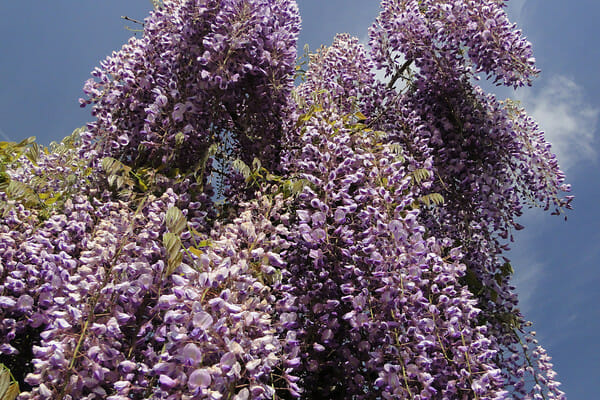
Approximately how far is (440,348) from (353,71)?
3.27m

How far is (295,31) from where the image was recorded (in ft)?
12.5

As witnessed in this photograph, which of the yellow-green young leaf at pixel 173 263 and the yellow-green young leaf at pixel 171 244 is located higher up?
the yellow-green young leaf at pixel 171 244

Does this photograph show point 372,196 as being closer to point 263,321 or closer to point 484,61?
point 263,321

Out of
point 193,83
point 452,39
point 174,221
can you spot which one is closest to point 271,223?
point 174,221

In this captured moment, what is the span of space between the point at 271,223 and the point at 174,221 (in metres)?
0.53

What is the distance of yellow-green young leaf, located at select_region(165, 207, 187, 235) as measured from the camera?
2416 millimetres

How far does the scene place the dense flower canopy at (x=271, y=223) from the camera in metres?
→ 2.02

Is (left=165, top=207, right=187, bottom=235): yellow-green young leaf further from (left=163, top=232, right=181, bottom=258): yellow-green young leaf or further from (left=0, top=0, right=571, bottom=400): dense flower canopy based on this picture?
(left=163, top=232, right=181, bottom=258): yellow-green young leaf

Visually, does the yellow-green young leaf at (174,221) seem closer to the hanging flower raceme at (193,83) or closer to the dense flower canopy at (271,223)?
the dense flower canopy at (271,223)

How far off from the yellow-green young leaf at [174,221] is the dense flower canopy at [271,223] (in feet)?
0.04

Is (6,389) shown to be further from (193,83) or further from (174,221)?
(193,83)

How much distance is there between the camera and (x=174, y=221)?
243 centimetres

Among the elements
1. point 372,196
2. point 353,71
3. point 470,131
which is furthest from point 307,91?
point 372,196

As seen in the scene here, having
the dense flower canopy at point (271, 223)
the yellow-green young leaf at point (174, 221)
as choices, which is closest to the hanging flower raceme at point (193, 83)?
the dense flower canopy at point (271, 223)
